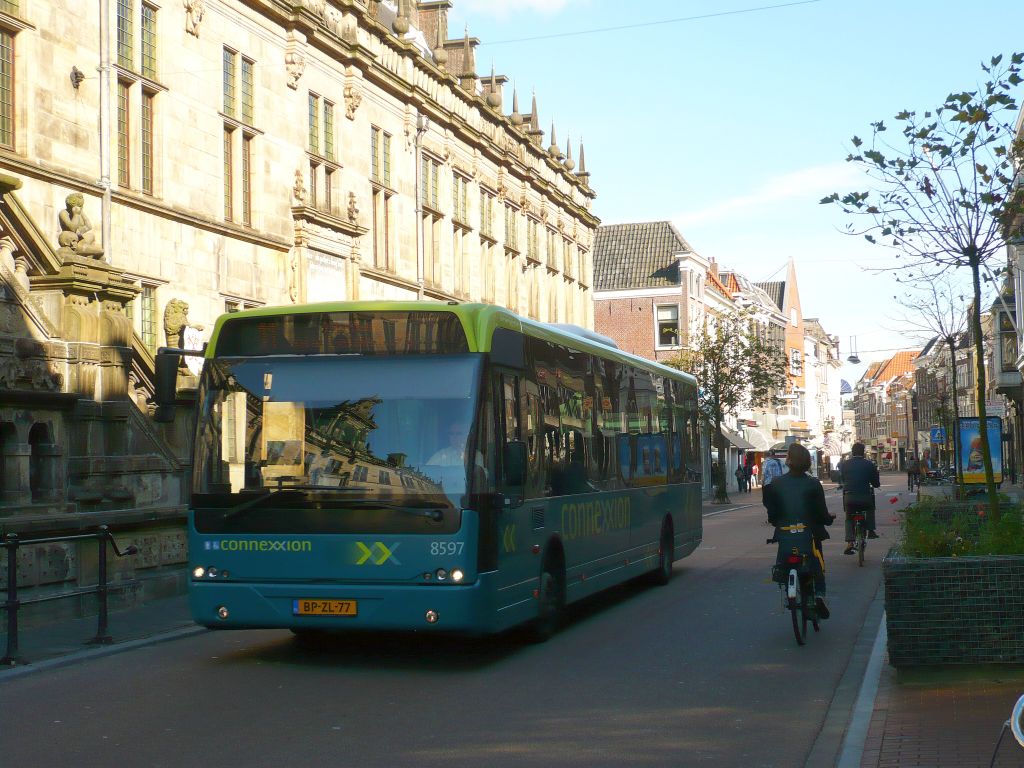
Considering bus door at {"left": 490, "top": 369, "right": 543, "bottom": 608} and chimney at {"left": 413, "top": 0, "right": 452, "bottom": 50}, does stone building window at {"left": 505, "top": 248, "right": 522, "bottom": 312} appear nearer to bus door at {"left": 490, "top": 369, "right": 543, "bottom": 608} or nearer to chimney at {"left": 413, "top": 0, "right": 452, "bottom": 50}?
chimney at {"left": 413, "top": 0, "right": 452, "bottom": 50}

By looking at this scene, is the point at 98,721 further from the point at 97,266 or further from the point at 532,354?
the point at 97,266

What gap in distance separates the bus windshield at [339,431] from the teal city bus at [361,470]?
0.04ft

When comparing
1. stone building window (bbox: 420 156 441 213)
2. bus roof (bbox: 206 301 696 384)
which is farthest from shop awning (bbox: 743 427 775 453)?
bus roof (bbox: 206 301 696 384)

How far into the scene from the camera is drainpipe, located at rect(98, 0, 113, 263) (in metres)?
21.6

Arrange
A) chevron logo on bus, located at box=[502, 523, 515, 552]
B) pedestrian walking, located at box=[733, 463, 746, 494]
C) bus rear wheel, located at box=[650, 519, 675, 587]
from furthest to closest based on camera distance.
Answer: pedestrian walking, located at box=[733, 463, 746, 494] < bus rear wheel, located at box=[650, 519, 675, 587] < chevron logo on bus, located at box=[502, 523, 515, 552]

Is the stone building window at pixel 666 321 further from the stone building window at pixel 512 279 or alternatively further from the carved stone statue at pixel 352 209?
the carved stone statue at pixel 352 209

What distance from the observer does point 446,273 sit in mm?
37219

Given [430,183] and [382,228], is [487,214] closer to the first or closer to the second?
[430,183]

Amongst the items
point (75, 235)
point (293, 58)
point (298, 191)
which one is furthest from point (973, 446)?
point (75, 235)

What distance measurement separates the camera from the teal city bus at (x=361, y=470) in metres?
10.8

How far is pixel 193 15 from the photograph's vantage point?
2448cm

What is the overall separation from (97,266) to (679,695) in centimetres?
1019

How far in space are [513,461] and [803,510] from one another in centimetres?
318

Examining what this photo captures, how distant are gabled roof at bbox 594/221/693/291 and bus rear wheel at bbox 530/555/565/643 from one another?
184ft
